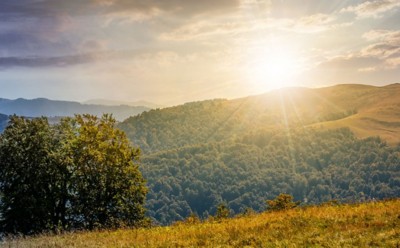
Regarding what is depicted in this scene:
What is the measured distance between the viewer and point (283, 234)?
13852mm

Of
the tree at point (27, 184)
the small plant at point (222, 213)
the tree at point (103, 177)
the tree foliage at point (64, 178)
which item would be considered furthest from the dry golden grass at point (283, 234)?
the tree at point (103, 177)

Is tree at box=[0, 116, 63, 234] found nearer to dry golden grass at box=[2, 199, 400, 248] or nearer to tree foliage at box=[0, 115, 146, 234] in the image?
tree foliage at box=[0, 115, 146, 234]

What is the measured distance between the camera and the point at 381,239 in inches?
467

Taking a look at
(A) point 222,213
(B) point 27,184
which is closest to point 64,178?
(B) point 27,184

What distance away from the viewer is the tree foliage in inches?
1186

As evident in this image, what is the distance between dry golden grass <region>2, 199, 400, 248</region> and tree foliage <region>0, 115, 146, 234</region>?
42.3 feet

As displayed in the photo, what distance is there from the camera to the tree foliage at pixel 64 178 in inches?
1186

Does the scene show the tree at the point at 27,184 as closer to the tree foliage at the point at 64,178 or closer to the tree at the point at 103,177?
the tree foliage at the point at 64,178

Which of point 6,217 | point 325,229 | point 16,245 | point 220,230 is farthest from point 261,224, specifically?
point 6,217

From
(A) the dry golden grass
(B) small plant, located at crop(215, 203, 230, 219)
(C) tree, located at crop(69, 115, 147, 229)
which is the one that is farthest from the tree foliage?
(A) the dry golden grass

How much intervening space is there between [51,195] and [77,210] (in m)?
2.32

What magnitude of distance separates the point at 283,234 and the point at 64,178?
22147 millimetres

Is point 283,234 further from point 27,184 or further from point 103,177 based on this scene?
point 27,184

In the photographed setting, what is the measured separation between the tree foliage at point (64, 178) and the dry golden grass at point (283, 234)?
12.9 meters
